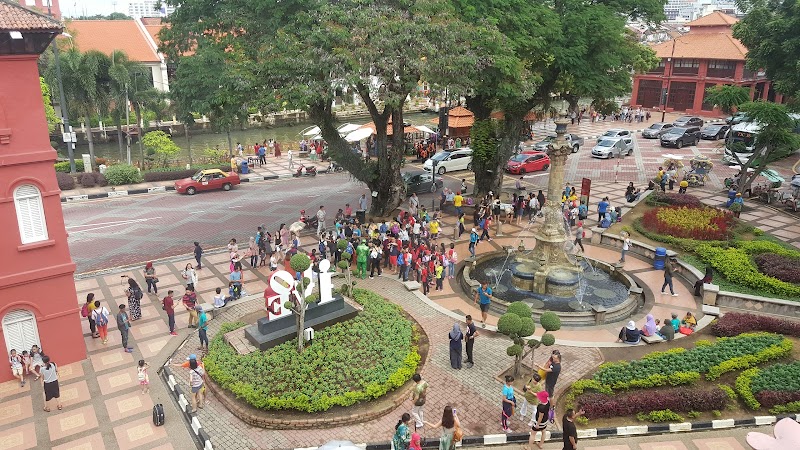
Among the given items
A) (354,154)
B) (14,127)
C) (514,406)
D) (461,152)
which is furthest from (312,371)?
(461,152)

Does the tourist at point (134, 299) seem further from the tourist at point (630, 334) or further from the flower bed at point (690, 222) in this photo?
the flower bed at point (690, 222)

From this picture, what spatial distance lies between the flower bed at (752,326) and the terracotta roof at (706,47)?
43180mm

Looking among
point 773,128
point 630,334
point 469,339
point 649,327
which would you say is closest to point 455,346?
point 469,339

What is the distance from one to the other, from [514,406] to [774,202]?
79.1 ft

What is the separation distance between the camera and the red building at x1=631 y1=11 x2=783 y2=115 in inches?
2088

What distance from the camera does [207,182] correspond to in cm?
3284

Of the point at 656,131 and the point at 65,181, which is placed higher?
the point at 656,131

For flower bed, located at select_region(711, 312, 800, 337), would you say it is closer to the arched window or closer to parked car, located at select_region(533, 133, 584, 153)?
the arched window

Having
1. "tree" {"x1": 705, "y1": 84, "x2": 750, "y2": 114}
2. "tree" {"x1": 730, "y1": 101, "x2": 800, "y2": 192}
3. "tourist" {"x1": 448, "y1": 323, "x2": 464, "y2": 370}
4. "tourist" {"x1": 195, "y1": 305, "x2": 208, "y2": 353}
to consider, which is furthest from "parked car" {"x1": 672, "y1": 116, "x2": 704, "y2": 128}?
"tourist" {"x1": 195, "y1": 305, "x2": 208, "y2": 353}

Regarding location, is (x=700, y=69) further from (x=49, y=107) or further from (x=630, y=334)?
(x=49, y=107)

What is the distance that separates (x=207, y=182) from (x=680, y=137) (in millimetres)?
33650

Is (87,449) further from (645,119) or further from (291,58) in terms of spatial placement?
(645,119)

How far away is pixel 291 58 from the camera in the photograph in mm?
20406

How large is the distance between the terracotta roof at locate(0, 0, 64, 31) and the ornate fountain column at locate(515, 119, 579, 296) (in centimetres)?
1442
